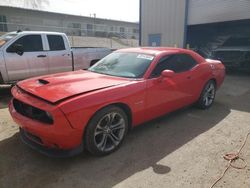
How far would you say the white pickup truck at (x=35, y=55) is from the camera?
6.62 metres

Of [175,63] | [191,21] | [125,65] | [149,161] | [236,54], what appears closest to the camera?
[149,161]

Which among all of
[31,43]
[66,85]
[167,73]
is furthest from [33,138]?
[31,43]

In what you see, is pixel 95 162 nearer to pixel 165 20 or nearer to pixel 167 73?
pixel 167 73

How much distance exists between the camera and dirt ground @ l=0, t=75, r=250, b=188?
2.87m

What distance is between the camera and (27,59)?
688 centimetres

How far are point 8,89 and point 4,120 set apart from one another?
3295 mm

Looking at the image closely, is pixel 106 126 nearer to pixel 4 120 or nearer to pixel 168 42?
pixel 4 120

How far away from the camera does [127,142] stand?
3.87 m

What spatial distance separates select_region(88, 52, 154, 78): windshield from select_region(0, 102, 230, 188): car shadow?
1.10m

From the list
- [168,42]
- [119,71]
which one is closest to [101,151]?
[119,71]

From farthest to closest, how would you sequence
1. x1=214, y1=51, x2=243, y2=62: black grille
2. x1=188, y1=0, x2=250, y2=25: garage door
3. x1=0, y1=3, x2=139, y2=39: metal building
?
1. x1=0, y1=3, x2=139, y2=39: metal building
2. x1=188, y1=0, x2=250, y2=25: garage door
3. x1=214, y1=51, x2=243, y2=62: black grille

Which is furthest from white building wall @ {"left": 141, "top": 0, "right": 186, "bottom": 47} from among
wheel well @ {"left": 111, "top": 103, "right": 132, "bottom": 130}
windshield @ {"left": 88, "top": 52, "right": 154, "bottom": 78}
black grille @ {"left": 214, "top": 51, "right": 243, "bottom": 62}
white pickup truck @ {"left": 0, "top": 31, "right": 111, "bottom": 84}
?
wheel well @ {"left": 111, "top": 103, "right": 132, "bottom": 130}

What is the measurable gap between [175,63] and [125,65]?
1070 mm

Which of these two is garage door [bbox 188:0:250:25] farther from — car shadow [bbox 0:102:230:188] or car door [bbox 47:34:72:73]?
car shadow [bbox 0:102:230:188]
